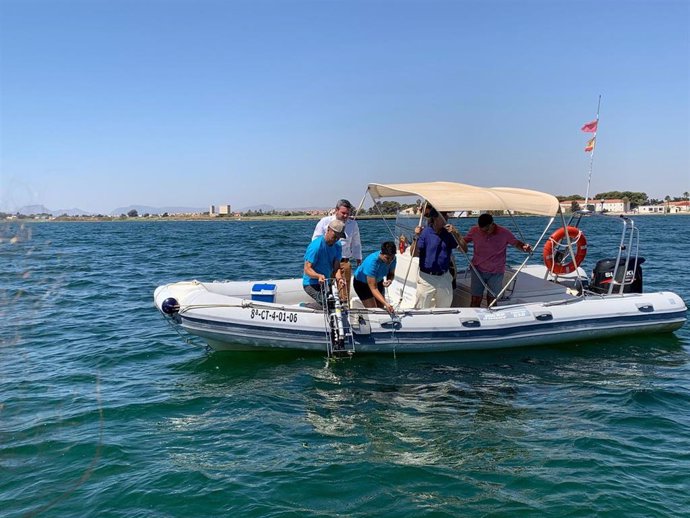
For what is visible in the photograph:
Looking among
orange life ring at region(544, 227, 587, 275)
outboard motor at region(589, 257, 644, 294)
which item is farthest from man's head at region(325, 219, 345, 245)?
outboard motor at region(589, 257, 644, 294)

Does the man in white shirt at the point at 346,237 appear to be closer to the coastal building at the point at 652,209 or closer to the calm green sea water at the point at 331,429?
the calm green sea water at the point at 331,429

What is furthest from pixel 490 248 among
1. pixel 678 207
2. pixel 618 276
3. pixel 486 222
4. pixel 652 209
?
pixel 652 209

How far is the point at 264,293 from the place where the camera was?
1023 cm

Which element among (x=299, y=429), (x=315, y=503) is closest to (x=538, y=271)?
(x=299, y=429)

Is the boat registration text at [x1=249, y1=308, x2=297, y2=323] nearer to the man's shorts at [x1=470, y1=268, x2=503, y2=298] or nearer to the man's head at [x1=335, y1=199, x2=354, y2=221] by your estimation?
the man's head at [x1=335, y1=199, x2=354, y2=221]

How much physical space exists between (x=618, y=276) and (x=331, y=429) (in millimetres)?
7055

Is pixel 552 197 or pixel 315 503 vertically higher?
→ pixel 552 197

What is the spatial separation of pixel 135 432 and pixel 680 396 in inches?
278

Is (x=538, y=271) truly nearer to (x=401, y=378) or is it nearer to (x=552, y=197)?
(x=552, y=197)

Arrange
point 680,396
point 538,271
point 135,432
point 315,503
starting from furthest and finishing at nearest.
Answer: point 538,271
point 680,396
point 135,432
point 315,503

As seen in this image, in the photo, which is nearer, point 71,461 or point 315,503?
point 315,503

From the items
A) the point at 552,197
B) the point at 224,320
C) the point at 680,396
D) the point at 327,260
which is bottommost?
the point at 680,396

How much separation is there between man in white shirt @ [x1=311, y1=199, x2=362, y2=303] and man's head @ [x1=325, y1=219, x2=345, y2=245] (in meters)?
0.32

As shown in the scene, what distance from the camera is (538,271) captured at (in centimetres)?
1252
